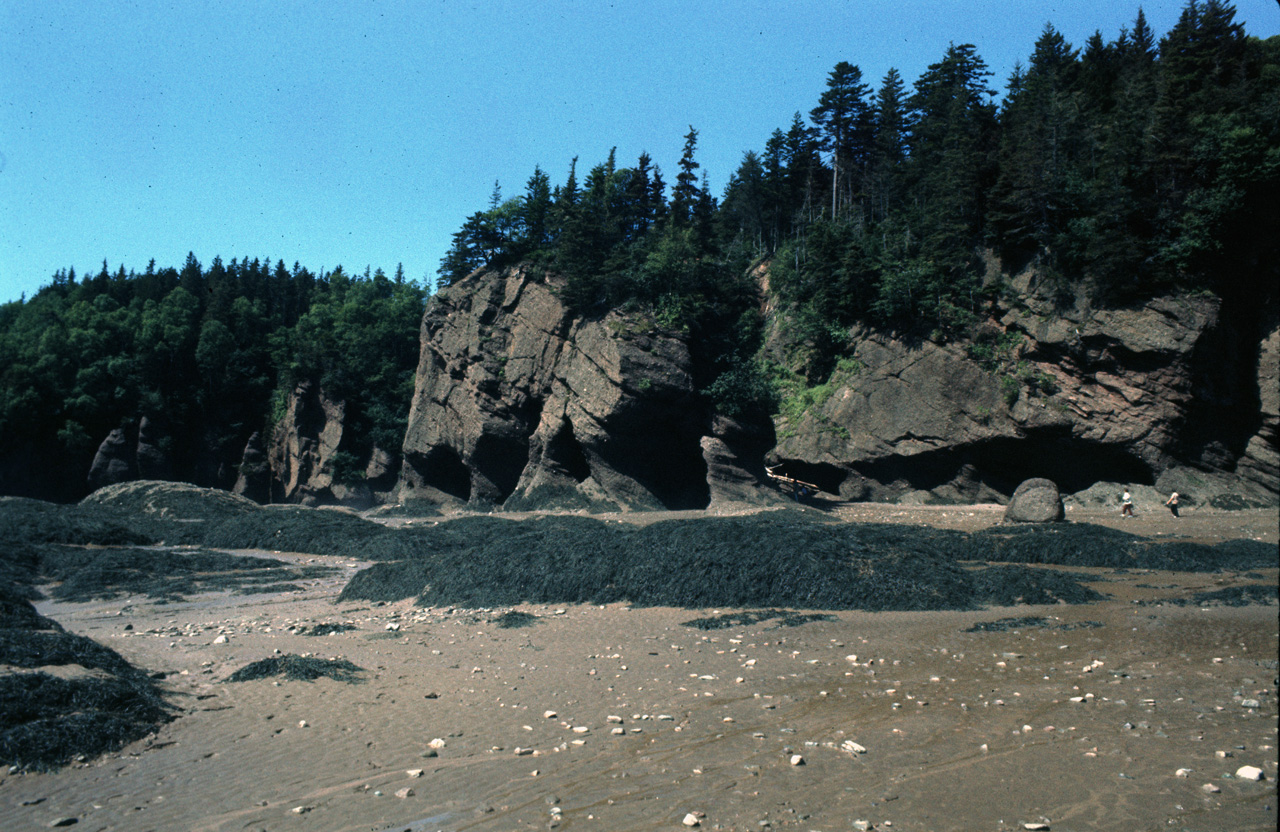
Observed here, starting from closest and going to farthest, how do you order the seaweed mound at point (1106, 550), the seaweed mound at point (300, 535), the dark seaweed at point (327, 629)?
the dark seaweed at point (327, 629) < the seaweed mound at point (1106, 550) < the seaweed mound at point (300, 535)

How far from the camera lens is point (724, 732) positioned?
21.1ft

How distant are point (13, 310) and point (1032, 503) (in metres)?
101

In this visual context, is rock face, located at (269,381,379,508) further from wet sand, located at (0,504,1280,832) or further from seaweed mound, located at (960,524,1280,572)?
seaweed mound, located at (960,524,1280,572)

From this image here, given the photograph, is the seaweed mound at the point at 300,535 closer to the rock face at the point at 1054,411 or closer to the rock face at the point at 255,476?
the rock face at the point at 1054,411

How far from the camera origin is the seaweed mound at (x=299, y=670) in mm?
8773

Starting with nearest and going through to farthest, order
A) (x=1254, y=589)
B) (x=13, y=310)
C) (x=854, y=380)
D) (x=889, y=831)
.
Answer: (x=889, y=831), (x=1254, y=589), (x=854, y=380), (x=13, y=310)

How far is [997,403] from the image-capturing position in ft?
101

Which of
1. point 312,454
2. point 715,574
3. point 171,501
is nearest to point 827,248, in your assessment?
point 715,574

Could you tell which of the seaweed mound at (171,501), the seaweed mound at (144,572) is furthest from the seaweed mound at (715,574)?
the seaweed mound at (171,501)

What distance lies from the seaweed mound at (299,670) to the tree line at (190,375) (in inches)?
1857

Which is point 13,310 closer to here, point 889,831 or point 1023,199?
point 1023,199

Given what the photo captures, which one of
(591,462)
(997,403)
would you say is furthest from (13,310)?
(997,403)

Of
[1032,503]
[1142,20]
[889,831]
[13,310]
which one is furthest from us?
[13,310]

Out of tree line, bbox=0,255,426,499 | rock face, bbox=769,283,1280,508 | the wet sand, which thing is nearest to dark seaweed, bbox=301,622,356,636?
the wet sand
